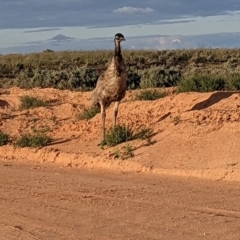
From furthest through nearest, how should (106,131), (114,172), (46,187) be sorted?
(106,131) < (114,172) < (46,187)

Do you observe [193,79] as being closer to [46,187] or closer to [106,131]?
[106,131]

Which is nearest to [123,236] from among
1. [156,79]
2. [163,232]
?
[163,232]

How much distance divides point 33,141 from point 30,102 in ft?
17.5

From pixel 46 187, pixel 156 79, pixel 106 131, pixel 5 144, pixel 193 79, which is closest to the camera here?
pixel 46 187

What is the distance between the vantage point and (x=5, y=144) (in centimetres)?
1706

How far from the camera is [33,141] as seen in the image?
16344mm

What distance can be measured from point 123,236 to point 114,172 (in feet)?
17.4

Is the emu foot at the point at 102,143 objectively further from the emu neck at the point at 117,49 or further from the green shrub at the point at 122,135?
the emu neck at the point at 117,49

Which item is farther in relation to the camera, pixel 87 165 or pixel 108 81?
pixel 108 81

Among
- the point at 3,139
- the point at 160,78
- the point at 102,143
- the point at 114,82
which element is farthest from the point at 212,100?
the point at 160,78

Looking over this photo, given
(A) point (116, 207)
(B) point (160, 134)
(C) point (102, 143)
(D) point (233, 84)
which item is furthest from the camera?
(D) point (233, 84)

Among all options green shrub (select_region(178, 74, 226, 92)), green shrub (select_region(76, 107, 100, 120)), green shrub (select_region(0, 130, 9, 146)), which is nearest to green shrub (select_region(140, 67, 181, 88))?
green shrub (select_region(178, 74, 226, 92))

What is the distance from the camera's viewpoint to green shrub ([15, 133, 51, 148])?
16328 mm

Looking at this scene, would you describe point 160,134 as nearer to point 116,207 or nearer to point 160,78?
point 116,207
